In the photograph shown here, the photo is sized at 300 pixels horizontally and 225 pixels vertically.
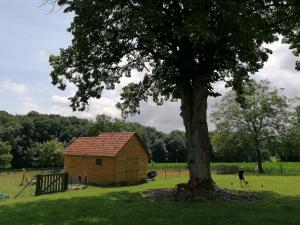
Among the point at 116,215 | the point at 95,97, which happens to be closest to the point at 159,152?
the point at 95,97

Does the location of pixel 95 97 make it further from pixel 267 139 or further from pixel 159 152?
pixel 159 152

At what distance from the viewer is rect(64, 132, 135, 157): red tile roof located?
43344mm

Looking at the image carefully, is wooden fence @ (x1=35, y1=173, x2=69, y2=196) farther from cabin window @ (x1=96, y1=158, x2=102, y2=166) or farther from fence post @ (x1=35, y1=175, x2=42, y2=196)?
cabin window @ (x1=96, y1=158, x2=102, y2=166)

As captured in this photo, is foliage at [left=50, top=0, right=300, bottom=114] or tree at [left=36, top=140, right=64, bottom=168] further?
tree at [left=36, top=140, right=64, bottom=168]

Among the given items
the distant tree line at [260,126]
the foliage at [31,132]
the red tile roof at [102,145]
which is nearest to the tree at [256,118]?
the distant tree line at [260,126]

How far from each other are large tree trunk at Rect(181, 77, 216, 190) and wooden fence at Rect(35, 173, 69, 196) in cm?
1348

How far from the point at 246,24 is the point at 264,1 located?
2941mm

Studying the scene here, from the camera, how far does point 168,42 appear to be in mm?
22172

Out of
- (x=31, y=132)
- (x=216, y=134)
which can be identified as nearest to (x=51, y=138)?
(x=31, y=132)

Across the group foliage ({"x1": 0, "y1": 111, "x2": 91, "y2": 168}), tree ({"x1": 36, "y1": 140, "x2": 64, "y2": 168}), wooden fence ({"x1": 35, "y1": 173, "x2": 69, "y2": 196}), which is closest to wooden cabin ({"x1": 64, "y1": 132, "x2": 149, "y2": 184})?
wooden fence ({"x1": 35, "y1": 173, "x2": 69, "y2": 196})

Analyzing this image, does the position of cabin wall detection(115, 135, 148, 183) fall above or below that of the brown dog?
above

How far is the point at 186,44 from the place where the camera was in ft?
69.4

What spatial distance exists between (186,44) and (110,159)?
79.5 ft

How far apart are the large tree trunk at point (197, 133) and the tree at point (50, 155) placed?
60.1 m
